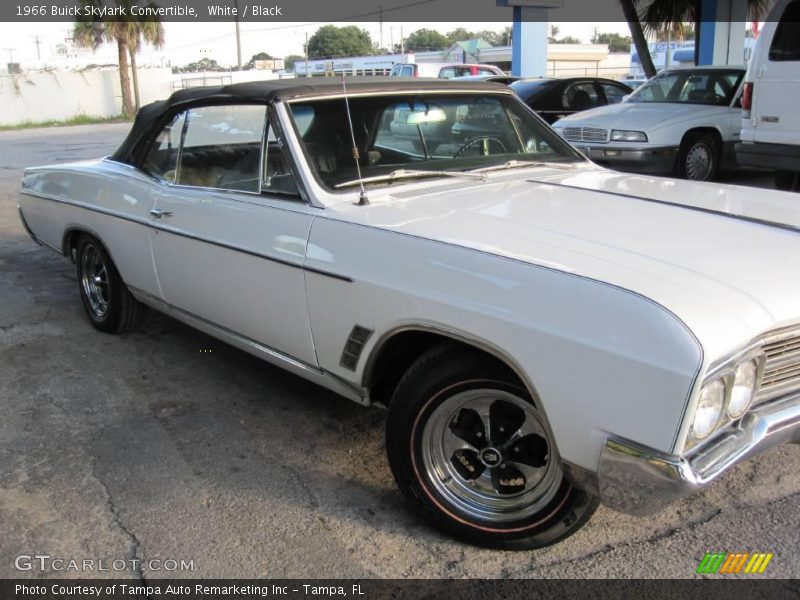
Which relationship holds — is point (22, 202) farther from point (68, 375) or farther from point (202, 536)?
point (202, 536)

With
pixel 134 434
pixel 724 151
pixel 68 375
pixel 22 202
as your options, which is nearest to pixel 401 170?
pixel 134 434

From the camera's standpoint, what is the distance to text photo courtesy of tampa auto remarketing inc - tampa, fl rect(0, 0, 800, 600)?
7.00ft

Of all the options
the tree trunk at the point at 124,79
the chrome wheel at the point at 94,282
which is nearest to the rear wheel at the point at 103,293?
the chrome wheel at the point at 94,282

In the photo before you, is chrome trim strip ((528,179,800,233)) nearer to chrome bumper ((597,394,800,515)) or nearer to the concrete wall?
chrome bumper ((597,394,800,515))

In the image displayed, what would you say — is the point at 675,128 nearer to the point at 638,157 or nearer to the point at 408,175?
the point at 638,157

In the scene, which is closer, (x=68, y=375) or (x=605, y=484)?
(x=605, y=484)

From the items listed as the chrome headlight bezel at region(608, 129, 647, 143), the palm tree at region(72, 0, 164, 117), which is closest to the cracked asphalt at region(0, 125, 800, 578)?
the chrome headlight bezel at region(608, 129, 647, 143)


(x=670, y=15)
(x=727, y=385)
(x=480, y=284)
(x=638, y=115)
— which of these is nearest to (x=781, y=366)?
(x=727, y=385)

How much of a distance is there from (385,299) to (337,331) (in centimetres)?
34

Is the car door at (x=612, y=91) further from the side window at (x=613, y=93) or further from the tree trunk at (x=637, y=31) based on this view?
the tree trunk at (x=637, y=31)

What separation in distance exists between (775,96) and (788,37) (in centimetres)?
56

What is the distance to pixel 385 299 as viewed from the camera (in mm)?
2625

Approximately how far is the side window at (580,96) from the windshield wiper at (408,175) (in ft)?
28.8

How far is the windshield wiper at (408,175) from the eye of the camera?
3.25 meters
